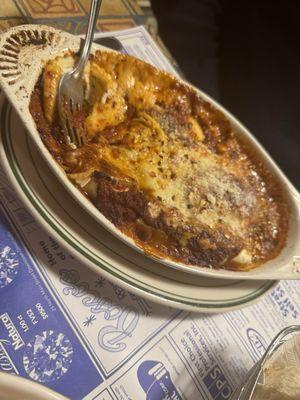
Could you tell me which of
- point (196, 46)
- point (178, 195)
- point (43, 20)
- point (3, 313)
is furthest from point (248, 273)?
point (196, 46)

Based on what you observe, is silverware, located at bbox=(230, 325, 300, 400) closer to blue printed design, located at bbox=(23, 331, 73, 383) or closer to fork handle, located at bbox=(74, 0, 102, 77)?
blue printed design, located at bbox=(23, 331, 73, 383)

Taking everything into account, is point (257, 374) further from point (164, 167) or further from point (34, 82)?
point (34, 82)

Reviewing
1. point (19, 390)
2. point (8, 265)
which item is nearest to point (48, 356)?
point (8, 265)

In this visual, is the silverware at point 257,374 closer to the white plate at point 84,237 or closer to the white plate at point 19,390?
the white plate at point 84,237

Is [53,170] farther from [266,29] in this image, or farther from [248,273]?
[266,29]

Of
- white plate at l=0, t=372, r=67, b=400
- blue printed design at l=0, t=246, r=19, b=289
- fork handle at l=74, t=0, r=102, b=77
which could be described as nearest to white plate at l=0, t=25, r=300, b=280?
fork handle at l=74, t=0, r=102, b=77
